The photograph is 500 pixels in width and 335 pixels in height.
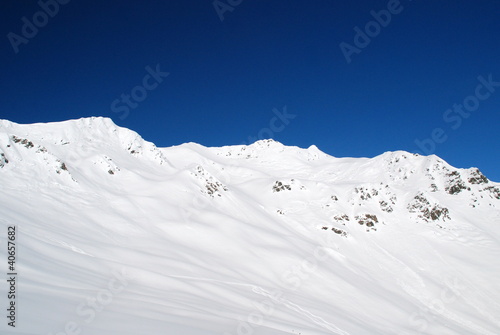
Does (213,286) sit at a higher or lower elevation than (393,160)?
lower

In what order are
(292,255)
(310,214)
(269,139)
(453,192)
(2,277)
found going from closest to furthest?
(2,277)
(292,255)
(310,214)
(453,192)
(269,139)

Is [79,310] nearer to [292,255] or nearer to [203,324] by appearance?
[203,324]

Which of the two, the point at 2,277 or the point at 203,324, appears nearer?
the point at 2,277

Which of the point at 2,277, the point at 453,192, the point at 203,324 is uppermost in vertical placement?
the point at 453,192

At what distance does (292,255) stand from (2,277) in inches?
1090

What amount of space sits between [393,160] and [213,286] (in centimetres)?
7580

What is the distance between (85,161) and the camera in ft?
123

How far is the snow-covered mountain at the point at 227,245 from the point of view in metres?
11.6

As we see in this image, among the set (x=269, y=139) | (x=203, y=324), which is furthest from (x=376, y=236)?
(x=269, y=139)

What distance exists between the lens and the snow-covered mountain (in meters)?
11.6

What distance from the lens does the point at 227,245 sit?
30.9 m

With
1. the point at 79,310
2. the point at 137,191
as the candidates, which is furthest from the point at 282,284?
the point at 137,191


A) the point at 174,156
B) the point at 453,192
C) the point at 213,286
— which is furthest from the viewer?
the point at 174,156

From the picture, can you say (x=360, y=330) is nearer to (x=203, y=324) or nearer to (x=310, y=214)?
(x=203, y=324)
